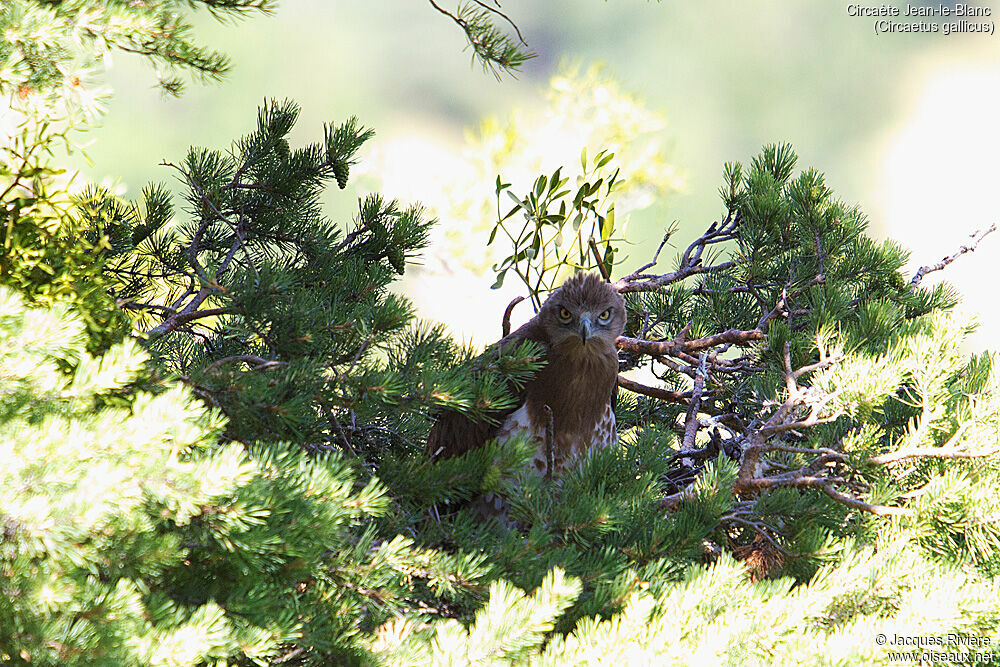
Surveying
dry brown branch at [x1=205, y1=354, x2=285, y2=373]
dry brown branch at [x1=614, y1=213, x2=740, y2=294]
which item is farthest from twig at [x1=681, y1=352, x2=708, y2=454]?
dry brown branch at [x1=205, y1=354, x2=285, y2=373]

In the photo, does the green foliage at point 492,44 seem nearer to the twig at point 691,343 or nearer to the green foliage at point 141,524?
the twig at point 691,343

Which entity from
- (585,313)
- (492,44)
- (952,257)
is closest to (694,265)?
(585,313)

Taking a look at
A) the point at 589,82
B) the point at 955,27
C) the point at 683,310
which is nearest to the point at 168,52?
the point at 683,310

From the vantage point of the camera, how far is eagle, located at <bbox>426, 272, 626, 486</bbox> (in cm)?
138

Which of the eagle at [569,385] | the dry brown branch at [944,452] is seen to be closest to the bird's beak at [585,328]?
the eagle at [569,385]

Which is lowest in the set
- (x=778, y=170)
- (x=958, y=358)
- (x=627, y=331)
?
(x=958, y=358)

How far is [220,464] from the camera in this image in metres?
0.43

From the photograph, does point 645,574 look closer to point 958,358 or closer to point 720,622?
point 720,622

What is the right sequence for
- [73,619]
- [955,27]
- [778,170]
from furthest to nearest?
1. [955,27]
2. [778,170]
3. [73,619]

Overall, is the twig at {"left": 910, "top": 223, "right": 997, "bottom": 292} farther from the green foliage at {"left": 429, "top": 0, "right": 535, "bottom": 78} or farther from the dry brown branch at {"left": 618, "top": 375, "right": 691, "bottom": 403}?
the green foliage at {"left": 429, "top": 0, "right": 535, "bottom": 78}

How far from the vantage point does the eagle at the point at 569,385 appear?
138 centimetres

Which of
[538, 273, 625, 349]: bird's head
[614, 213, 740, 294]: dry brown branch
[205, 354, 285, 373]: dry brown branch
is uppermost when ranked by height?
[614, 213, 740, 294]: dry brown branch

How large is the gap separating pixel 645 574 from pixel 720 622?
0.38 ft

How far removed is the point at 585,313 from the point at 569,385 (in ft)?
0.40
